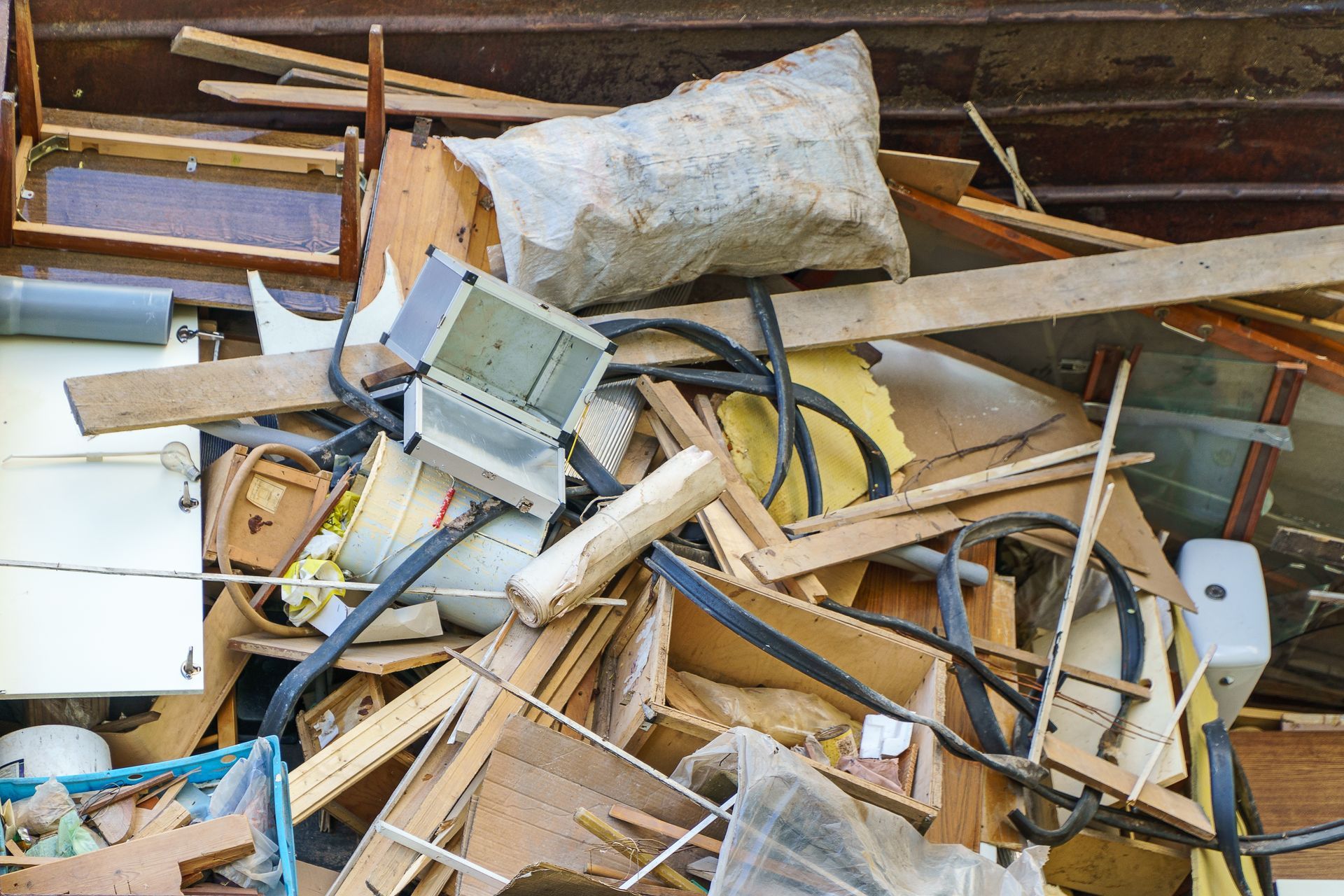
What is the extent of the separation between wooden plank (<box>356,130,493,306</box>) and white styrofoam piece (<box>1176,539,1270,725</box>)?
8.88 ft

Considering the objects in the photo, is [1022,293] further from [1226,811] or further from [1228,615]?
[1226,811]

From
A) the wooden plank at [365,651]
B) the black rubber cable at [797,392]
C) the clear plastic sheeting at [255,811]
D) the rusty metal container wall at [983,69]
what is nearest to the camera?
the clear plastic sheeting at [255,811]

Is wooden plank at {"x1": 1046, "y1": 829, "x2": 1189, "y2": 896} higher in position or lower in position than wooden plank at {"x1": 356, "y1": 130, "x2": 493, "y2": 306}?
lower

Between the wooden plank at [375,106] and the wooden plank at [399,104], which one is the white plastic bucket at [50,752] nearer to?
the wooden plank at [375,106]

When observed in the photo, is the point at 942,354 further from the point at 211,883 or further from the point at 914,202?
the point at 211,883

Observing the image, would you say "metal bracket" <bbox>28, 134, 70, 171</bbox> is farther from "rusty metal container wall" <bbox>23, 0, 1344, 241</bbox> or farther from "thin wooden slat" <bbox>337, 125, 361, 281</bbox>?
"thin wooden slat" <bbox>337, 125, 361, 281</bbox>

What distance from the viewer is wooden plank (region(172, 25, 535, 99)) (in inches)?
150

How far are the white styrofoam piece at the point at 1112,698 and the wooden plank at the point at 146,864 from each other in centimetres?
232

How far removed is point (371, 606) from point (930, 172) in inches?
93.7

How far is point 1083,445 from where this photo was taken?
Answer: 3.83 meters

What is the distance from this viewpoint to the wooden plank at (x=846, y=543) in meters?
3.12

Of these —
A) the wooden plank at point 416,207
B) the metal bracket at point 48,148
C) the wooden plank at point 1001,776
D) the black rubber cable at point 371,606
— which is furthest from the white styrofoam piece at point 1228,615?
the metal bracket at point 48,148

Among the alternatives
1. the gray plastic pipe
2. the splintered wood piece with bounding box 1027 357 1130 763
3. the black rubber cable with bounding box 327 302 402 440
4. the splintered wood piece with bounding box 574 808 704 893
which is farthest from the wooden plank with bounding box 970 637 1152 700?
the gray plastic pipe

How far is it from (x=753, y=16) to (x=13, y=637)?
3080mm
